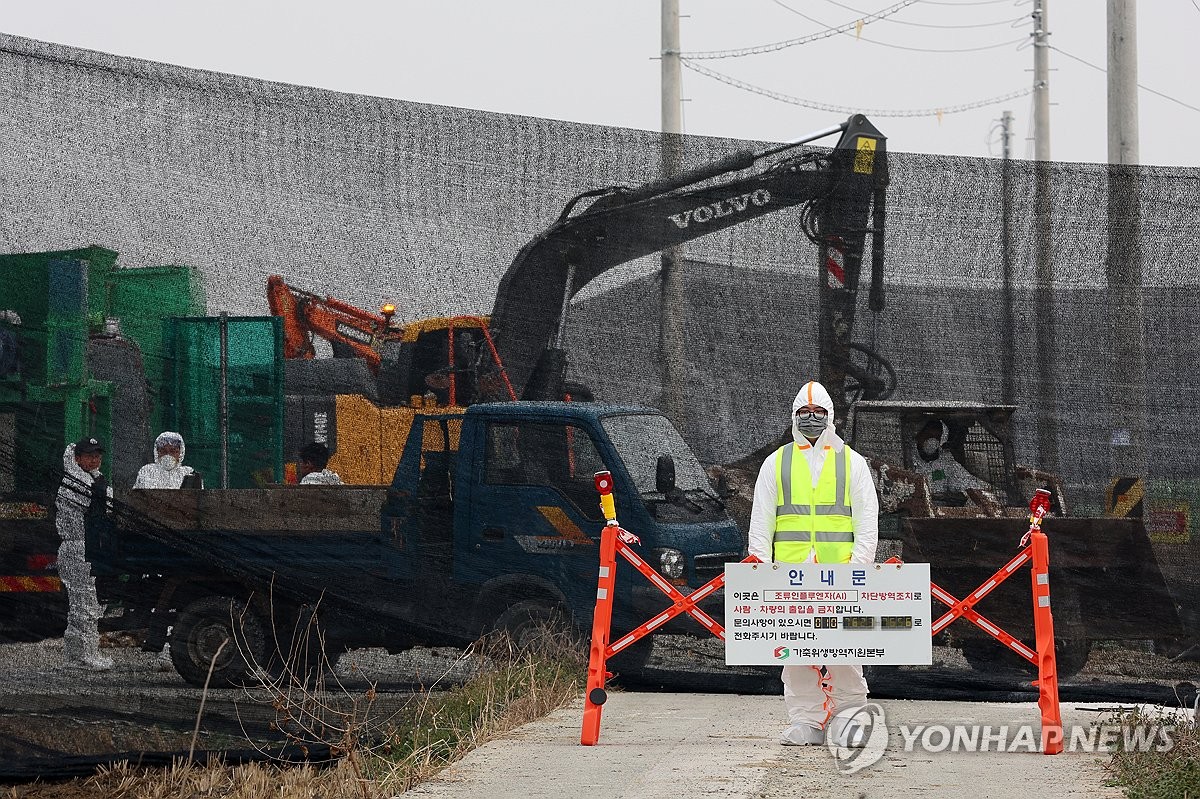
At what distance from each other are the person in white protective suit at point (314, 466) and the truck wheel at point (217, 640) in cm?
60

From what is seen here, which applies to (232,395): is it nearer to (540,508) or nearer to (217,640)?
(217,640)

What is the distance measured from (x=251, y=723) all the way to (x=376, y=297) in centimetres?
188

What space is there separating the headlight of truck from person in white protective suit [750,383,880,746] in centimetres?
85

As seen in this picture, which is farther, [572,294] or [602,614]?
[572,294]

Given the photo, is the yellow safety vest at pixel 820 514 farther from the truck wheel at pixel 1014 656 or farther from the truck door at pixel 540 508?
the truck wheel at pixel 1014 656

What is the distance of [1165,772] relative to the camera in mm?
5277

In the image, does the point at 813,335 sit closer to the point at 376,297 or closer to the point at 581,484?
the point at 581,484

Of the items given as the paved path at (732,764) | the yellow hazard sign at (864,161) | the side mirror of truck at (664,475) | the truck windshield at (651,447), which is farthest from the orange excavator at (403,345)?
the yellow hazard sign at (864,161)

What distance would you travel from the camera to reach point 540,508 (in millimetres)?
7047

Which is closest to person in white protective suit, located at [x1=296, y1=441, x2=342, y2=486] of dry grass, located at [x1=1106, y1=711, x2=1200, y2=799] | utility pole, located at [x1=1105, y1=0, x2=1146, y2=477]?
dry grass, located at [x1=1106, y1=711, x2=1200, y2=799]

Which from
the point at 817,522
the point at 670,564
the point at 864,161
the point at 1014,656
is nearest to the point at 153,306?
the point at 670,564

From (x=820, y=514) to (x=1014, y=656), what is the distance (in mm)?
1527

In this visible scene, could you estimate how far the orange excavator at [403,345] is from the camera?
6734mm

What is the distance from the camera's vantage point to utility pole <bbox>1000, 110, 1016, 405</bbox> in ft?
23.2
